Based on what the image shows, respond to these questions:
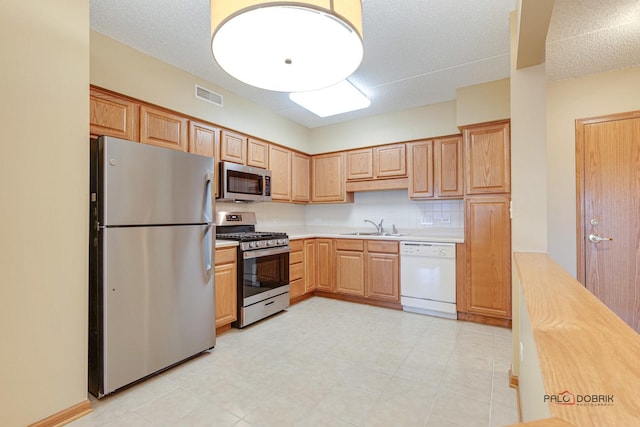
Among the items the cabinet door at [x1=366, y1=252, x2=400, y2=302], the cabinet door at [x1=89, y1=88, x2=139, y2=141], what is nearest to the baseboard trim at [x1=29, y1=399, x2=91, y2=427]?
the cabinet door at [x1=89, y1=88, x2=139, y2=141]

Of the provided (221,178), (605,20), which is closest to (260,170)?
(221,178)

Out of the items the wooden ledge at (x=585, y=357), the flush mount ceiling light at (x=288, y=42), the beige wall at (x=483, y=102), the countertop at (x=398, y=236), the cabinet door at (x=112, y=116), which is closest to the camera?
the wooden ledge at (x=585, y=357)

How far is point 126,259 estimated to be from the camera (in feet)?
6.39

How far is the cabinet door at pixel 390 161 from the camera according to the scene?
3.86 meters

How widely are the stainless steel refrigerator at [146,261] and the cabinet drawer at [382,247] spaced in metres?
1.97

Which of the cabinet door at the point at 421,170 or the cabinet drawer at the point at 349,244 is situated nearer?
the cabinet door at the point at 421,170

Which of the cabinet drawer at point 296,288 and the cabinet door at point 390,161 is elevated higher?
the cabinet door at point 390,161

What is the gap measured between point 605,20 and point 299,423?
3.26 meters

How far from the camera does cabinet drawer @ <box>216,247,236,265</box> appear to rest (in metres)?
2.78

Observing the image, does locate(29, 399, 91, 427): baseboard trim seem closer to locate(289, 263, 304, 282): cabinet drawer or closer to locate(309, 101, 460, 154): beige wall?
locate(289, 263, 304, 282): cabinet drawer

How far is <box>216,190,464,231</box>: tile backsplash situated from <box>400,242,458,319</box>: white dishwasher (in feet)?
2.06

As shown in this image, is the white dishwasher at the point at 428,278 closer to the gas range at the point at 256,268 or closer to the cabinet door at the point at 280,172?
the gas range at the point at 256,268

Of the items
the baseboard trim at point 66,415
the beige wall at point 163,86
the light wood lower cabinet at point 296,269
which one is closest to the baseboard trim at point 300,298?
the light wood lower cabinet at point 296,269

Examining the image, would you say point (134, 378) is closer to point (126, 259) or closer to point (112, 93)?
point (126, 259)
